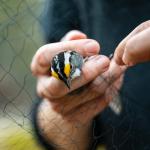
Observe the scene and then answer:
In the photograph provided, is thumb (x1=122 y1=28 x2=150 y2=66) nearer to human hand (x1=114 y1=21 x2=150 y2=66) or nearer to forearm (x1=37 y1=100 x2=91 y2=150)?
human hand (x1=114 y1=21 x2=150 y2=66)

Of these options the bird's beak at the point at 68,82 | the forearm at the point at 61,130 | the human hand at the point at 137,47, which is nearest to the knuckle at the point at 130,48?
the human hand at the point at 137,47

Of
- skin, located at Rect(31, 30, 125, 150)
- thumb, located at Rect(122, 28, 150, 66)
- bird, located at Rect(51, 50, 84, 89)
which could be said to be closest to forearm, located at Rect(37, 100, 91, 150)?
skin, located at Rect(31, 30, 125, 150)

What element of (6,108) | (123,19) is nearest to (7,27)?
(6,108)

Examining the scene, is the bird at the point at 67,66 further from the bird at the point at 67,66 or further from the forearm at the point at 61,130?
the forearm at the point at 61,130

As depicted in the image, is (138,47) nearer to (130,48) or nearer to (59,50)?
(130,48)

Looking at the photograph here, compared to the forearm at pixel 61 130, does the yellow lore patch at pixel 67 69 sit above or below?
above

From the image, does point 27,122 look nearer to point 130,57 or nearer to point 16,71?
point 16,71

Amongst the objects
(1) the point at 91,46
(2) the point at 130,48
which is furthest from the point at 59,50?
(2) the point at 130,48
